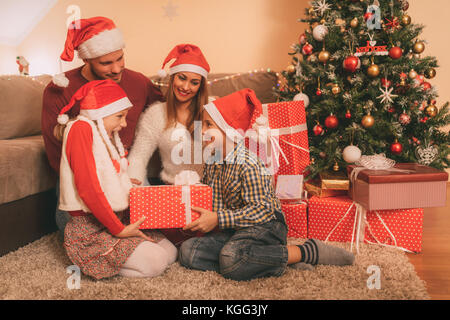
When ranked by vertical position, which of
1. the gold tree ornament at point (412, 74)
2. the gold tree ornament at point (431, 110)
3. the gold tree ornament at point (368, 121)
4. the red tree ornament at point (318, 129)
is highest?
the gold tree ornament at point (412, 74)

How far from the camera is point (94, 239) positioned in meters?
1.30

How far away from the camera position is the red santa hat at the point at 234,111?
1.41 metres

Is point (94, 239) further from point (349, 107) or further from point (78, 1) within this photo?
point (78, 1)

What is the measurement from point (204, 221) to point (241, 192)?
0.60 ft

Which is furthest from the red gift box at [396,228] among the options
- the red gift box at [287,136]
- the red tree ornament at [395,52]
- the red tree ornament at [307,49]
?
the red tree ornament at [307,49]

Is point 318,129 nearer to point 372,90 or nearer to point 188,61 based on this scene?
point 372,90

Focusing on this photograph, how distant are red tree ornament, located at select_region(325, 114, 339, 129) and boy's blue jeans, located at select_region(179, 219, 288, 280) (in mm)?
590

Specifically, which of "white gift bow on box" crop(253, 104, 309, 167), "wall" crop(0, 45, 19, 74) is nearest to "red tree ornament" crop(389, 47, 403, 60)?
"white gift bow on box" crop(253, 104, 309, 167)

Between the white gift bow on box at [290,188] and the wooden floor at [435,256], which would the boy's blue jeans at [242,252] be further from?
the wooden floor at [435,256]

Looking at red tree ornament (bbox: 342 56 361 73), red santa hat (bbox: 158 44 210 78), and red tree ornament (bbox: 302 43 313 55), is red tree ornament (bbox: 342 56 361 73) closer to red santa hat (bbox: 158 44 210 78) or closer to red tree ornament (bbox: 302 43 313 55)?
red tree ornament (bbox: 302 43 313 55)

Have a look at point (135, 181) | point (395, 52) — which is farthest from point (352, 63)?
point (135, 181)

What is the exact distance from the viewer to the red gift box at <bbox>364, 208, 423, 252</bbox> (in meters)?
1.52

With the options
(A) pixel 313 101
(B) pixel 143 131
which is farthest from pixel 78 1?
(A) pixel 313 101

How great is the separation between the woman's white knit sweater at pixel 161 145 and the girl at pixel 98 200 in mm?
298
